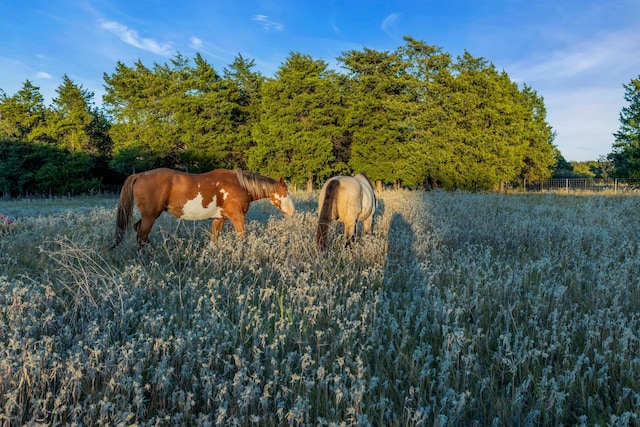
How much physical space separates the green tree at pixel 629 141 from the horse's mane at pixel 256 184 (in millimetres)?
28326

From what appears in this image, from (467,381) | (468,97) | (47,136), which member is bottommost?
(467,381)

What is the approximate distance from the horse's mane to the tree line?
61.2 feet

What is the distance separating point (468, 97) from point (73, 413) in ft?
83.1

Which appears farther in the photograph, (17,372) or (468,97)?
(468,97)

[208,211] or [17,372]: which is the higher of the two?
[208,211]

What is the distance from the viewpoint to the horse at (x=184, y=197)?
569cm

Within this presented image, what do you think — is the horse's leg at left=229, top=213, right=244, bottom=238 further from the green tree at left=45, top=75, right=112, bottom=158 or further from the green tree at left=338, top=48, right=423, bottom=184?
the green tree at left=45, top=75, right=112, bottom=158

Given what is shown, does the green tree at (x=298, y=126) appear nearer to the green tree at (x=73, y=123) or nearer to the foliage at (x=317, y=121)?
the foliage at (x=317, y=121)

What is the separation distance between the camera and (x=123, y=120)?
35.8 metres

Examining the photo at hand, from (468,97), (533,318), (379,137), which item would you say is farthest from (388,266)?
(379,137)

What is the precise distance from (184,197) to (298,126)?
24.4 m

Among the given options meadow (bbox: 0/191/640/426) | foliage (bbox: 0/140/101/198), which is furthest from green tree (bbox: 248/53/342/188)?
meadow (bbox: 0/191/640/426)

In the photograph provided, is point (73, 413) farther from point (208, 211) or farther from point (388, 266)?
point (208, 211)

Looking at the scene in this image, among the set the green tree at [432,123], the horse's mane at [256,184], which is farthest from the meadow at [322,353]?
the green tree at [432,123]
